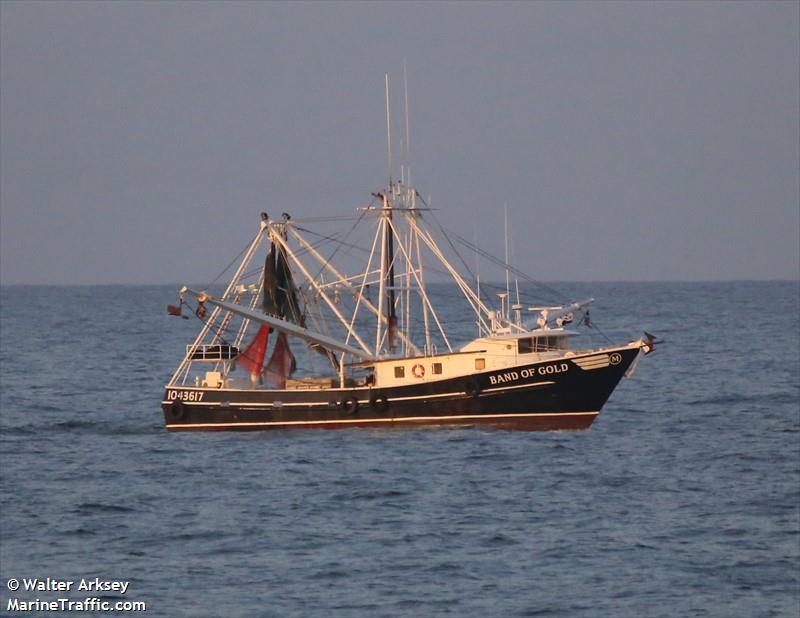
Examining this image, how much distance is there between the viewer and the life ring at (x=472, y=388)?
191 ft

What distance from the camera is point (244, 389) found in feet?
202

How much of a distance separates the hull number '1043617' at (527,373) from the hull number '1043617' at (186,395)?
11.7m

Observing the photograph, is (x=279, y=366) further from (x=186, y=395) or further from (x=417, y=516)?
(x=417, y=516)

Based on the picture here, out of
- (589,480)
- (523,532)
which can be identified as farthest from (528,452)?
(523,532)

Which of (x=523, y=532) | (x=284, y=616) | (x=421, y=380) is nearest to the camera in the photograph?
(x=284, y=616)

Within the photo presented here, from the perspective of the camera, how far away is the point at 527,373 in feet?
190

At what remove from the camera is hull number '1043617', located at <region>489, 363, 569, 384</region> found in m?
57.8

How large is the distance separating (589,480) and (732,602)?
47.6 feet

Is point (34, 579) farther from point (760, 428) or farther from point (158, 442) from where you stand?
point (760, 428)

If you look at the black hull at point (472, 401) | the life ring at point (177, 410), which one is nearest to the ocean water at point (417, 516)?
the black hull at point (472, 401)

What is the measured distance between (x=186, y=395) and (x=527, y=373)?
13.6 m

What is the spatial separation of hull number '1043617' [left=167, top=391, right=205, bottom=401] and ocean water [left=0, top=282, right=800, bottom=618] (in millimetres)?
1733

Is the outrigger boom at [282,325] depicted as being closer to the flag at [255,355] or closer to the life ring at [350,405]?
the flag at [255,355]

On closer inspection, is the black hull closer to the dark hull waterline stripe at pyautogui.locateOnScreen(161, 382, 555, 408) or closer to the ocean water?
the dark hull waterline stripe at pyautogui.locateOnScreen(161, 382, 555, 408)
